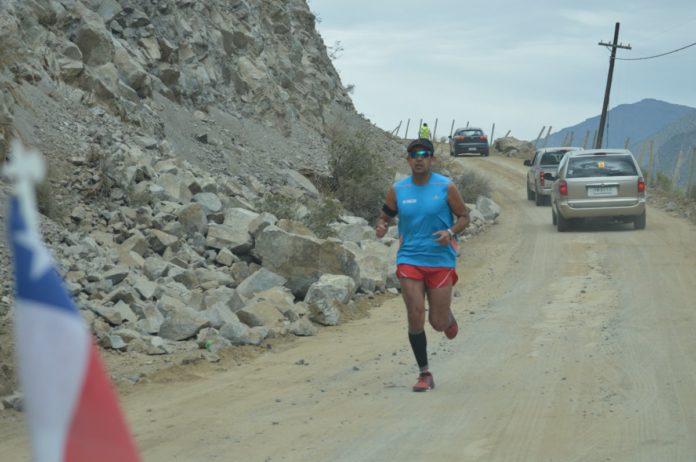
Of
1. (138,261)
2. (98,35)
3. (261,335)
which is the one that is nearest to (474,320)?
(261,335)

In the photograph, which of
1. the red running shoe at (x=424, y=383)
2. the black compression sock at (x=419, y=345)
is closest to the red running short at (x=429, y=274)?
the black compression sock at (x=419, y=345)

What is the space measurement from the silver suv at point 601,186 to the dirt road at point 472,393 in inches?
327

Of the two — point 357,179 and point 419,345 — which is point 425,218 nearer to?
point 419,345

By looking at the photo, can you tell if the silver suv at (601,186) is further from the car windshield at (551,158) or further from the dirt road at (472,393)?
the car windshield at (551,158)

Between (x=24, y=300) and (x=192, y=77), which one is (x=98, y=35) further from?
(x=24, y=300)

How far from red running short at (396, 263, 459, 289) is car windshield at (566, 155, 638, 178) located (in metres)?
16.2

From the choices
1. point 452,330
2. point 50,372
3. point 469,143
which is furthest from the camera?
point 469,143

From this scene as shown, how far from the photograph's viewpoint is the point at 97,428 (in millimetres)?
1855

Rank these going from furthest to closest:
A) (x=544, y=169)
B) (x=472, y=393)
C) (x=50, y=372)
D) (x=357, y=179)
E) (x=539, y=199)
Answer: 1. (x=539, y=199)
2. (x=544, y=169)
3. (x=357, y=179)
4. (x=472, y=393)
5. (x=50, y=372)

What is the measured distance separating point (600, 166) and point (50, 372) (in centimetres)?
2329

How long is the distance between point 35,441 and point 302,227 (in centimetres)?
1492

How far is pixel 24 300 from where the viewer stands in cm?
185

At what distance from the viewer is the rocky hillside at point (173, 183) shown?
12.3 m

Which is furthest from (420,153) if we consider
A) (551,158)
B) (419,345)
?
(551,158)
